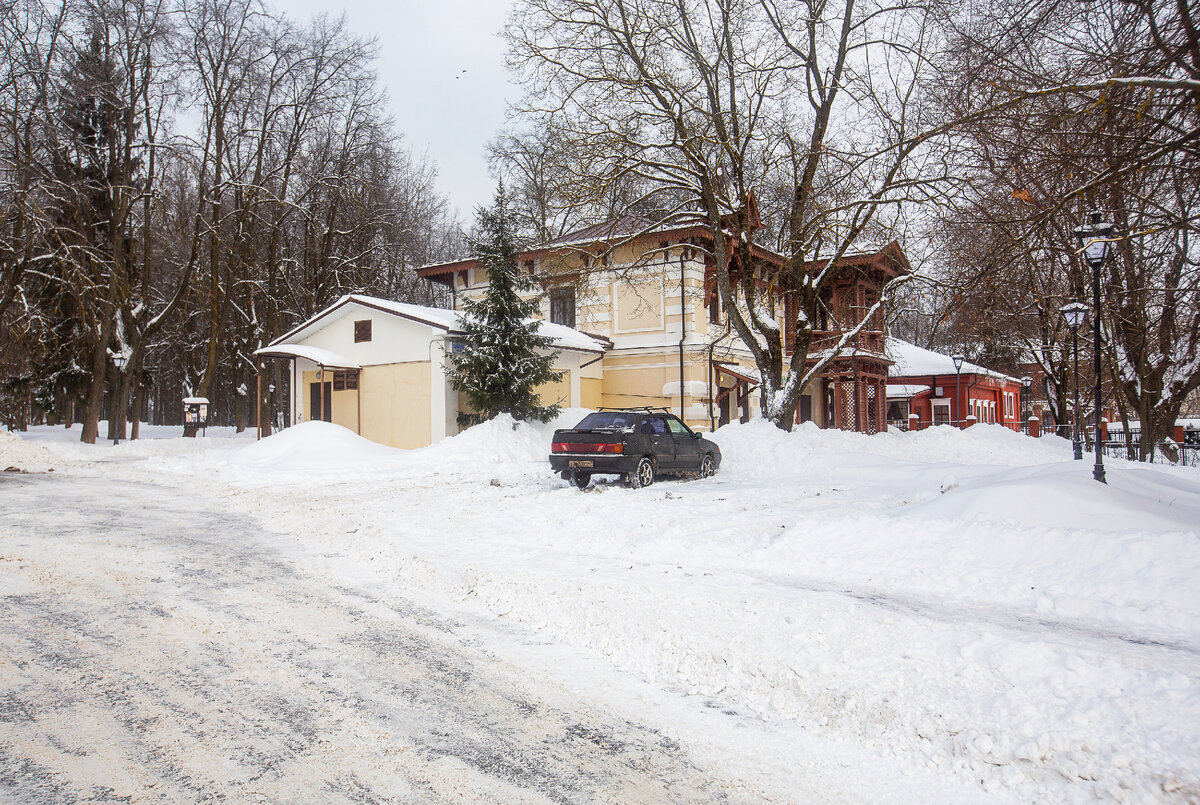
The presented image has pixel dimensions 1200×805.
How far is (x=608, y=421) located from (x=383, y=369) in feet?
38.7

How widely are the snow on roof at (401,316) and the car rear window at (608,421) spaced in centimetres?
846

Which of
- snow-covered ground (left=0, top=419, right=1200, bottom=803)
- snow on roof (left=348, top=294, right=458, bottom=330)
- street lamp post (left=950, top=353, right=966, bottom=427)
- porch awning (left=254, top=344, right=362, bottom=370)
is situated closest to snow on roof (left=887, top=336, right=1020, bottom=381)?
street lamp post (left=950, top=353, right=966, bottom=427)

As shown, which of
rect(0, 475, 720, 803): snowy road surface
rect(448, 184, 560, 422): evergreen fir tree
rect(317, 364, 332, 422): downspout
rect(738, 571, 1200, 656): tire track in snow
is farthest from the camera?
rect(317, 364, 332, 422): downspout

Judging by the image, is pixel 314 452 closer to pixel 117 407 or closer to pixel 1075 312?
pixel 117 407

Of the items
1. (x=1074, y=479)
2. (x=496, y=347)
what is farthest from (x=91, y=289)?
(x=1074, y=479)

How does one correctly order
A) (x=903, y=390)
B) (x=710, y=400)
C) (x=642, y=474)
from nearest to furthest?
(x=642, y=474) → (x=710, y=400) → (x=903, y=390)

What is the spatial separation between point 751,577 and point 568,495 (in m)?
6.39

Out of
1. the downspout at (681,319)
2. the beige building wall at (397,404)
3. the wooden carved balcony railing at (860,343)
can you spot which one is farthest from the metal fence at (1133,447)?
the beige building wall at (397,404)

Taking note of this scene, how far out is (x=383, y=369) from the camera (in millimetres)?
25359

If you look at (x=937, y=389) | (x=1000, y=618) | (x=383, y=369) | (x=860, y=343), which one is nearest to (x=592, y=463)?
(x=1000, y=618)

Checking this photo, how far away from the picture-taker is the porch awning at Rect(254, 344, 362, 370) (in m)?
24.9

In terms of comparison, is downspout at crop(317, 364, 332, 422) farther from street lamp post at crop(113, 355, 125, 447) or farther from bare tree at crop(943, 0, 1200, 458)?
bare tree at crop(943, 0, 1200, 458)

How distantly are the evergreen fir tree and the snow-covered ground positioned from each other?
8.20 metres

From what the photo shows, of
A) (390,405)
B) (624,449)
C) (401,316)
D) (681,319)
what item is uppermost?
(681,319)
